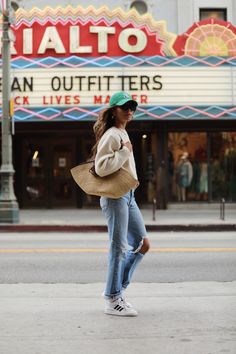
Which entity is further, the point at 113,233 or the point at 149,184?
the point at 149,184

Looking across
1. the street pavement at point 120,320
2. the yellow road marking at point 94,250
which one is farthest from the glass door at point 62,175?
the street pavement at point 120,320

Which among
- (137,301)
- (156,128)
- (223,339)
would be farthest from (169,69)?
(223,339)

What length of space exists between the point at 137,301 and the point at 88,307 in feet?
1.85

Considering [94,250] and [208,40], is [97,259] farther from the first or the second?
[208,40]

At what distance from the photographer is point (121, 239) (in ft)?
18.0

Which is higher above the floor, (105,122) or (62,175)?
(105,122)

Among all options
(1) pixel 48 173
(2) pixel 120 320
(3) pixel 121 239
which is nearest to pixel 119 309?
(2) pixel 120 320

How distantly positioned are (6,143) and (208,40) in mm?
8275

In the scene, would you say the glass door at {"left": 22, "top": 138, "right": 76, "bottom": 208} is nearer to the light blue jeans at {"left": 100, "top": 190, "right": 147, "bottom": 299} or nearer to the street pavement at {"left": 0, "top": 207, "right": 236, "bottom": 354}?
the street pavement at {"left": 0, "top": 207, "right": 236, "bottom": 354}

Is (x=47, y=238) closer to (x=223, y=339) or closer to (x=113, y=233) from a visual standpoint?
(x=113, y=233)

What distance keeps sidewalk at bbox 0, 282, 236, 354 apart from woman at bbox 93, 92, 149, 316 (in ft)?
0.87

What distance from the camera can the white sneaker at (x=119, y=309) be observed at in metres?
→ 5.50

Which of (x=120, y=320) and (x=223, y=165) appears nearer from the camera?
(x=120, y=320)

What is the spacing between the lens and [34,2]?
23.5 metres
